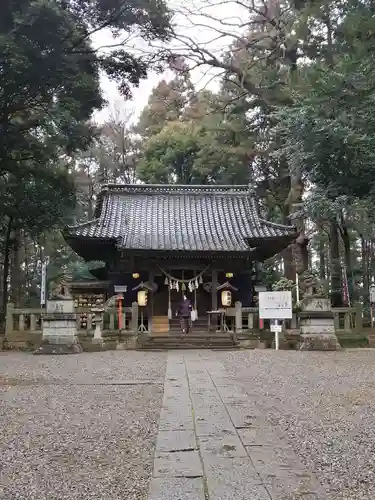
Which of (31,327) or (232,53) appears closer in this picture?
(31,327)

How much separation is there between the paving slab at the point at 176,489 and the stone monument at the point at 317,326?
431 inches

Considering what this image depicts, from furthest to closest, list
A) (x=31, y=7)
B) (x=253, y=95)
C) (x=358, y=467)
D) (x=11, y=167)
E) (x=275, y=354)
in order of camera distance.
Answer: (x=253, y=95) → (x=11, y=167) → (x=275, y=354) → (x=31, y=7) → (x=358, y=467)

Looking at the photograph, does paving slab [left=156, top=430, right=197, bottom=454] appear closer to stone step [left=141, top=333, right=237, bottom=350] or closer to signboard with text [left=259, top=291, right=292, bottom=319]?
signboard with text [left=259, top=291, right=292, bottom=319]

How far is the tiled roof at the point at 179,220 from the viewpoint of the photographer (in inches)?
739

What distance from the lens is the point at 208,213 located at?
71.4 ft

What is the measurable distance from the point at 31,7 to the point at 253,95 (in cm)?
1485

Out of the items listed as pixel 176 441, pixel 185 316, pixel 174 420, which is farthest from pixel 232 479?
pixel 185 316

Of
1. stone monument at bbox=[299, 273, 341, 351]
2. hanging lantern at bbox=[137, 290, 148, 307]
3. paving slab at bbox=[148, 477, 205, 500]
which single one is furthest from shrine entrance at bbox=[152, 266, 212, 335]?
paving slab at bbox=[148, 477, 205, 500]

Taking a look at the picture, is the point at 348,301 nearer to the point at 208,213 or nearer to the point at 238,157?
the point at 208,213

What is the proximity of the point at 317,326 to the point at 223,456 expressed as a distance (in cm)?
1047

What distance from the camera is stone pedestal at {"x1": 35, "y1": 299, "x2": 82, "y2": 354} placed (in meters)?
13.6

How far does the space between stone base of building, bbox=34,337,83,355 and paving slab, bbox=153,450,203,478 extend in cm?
1003

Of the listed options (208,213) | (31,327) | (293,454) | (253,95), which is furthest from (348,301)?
(293,454)

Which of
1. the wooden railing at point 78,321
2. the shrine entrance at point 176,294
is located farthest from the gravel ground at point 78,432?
the shrine entrance at point 176,294
